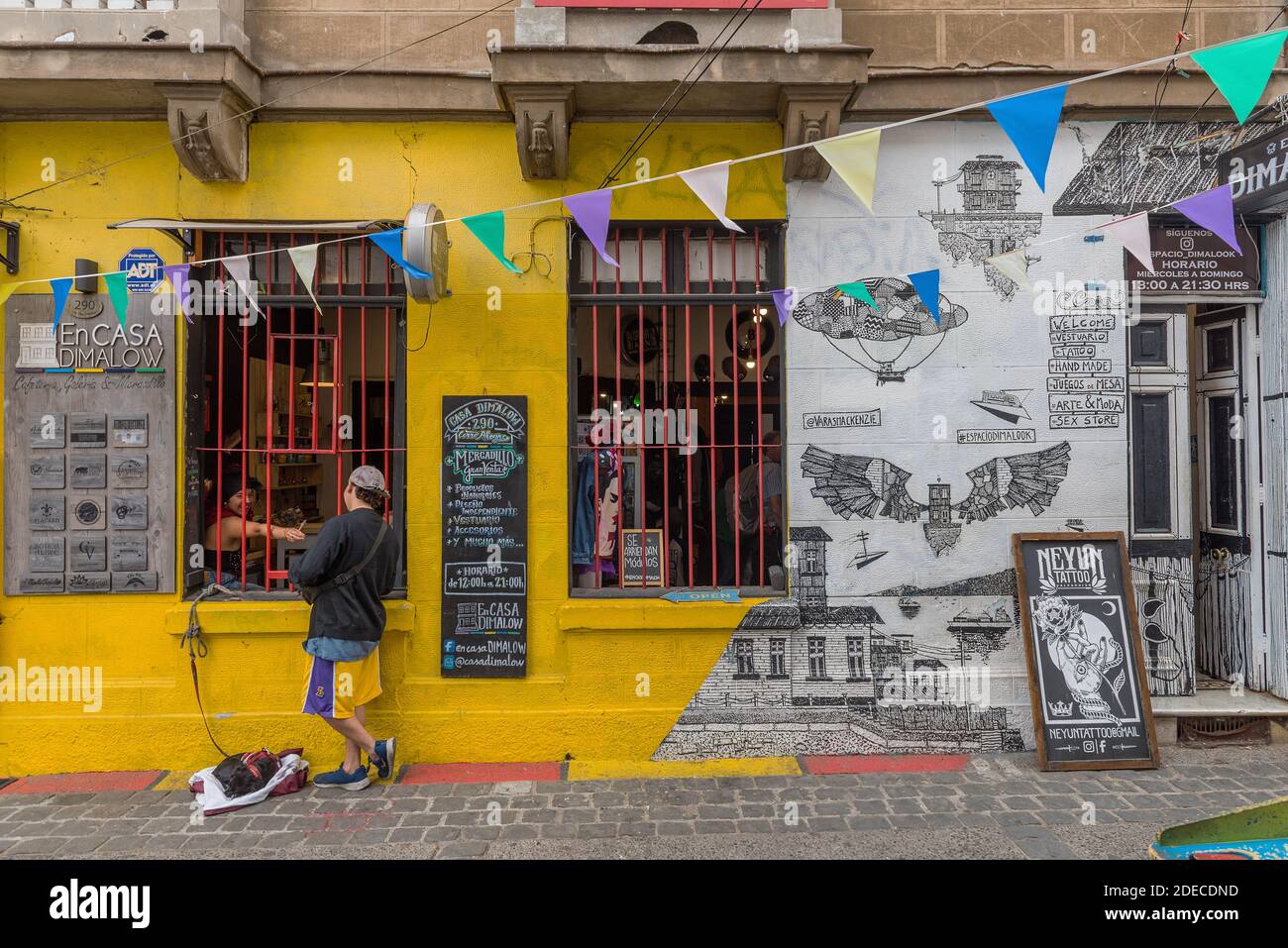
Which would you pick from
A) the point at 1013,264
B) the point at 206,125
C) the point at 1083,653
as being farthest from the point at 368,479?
the point at 1083,653

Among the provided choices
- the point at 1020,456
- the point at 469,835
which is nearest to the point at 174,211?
the point at 469,835

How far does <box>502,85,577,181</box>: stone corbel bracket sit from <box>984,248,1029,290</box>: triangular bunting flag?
302 centimetres

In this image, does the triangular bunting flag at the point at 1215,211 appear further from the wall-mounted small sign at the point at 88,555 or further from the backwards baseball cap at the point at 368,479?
the wall-mounted small sign at the point at 88,555

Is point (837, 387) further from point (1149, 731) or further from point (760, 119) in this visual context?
point (1149, 731)

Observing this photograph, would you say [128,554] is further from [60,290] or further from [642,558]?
[642,558]

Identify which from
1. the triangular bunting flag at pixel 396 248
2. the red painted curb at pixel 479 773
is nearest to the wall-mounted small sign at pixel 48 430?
the triangular bunting flag at pixel 396 248

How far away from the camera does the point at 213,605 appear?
5.77m

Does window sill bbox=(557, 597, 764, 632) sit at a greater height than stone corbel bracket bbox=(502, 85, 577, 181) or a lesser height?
lesser

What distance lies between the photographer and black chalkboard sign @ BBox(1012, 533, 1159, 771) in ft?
18.3

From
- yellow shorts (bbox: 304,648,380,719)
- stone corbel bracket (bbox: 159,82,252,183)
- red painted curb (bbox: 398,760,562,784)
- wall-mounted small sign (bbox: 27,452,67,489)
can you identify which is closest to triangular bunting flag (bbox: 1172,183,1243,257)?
red painted curb (bbox: 398,760,562,784)

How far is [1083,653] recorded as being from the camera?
577cm

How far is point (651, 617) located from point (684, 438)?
135 cm

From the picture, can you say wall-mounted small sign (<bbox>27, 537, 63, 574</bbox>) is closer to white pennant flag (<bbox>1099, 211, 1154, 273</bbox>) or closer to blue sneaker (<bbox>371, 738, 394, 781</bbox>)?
blue sneaker (<bbox>371, 738, 394, 781</bbox>)

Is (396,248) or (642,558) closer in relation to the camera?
(396,248)
